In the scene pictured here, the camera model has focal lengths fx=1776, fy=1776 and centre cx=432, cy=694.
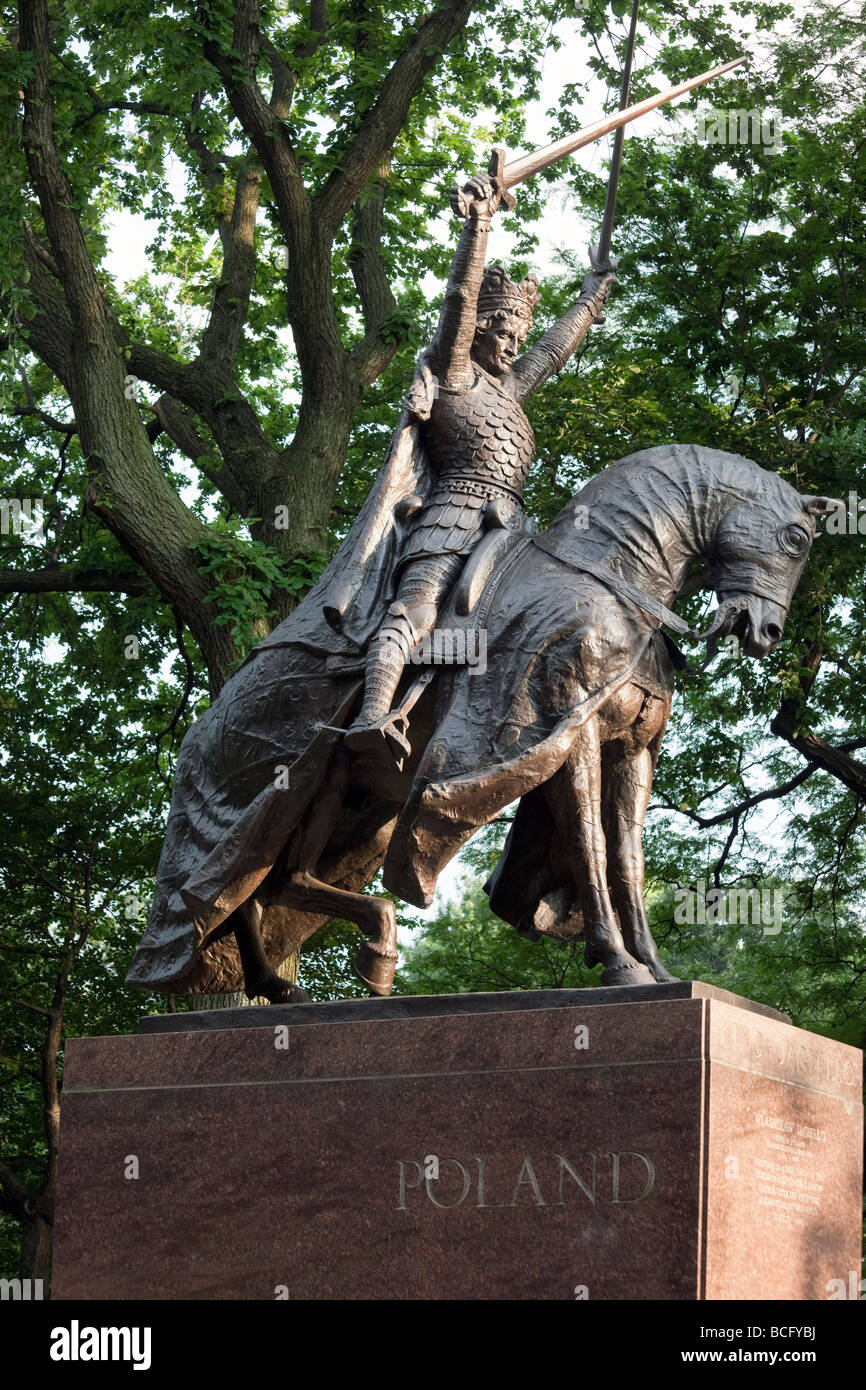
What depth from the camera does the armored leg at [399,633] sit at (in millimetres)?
→ 8047

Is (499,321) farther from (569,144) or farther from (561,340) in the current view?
(569,144)

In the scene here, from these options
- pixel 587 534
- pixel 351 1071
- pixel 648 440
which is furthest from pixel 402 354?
pixel 351 1071

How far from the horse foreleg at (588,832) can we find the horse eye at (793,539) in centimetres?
132

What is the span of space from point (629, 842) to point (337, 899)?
1.49 meters

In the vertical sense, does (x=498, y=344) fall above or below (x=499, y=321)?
below

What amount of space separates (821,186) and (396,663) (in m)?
10.5

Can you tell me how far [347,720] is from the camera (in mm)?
8469

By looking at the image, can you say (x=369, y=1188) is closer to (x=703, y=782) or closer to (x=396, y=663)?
(x=396, y=663)

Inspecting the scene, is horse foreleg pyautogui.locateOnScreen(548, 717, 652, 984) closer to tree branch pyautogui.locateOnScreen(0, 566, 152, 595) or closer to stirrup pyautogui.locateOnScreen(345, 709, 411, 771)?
stirrup pyautogui.locateOnScreen(345, 709, 411, 771)

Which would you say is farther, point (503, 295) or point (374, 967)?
point (503, 295)

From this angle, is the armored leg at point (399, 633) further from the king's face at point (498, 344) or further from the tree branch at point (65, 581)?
the tree branch at point (65, 581)

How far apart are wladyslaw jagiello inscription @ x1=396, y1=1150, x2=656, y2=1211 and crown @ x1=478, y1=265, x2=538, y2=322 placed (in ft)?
14.6

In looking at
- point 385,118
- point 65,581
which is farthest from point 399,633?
point 385,118
